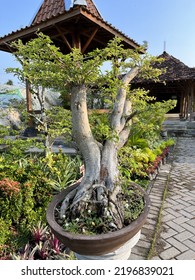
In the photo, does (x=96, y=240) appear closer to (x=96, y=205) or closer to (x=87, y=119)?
(x=96, y=205)

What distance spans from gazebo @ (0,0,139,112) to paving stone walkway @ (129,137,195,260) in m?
3.40

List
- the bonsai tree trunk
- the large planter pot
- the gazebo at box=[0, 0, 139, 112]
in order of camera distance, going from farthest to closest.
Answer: the gazebo at box=[0, 0, 139, 112]
the bonsai tree trunk
the large planter pot

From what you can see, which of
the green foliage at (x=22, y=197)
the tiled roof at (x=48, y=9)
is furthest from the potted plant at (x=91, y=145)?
the tiled roof at (x=48, y=9)

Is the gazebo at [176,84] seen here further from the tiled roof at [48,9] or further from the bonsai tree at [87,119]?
the bonsai tree at [87,119]

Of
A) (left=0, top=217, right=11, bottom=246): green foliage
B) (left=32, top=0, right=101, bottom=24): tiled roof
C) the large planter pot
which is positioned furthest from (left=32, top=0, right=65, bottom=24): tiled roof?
the large planter pot

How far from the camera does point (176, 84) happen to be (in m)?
13.0

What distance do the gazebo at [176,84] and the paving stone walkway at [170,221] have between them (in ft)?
22.4

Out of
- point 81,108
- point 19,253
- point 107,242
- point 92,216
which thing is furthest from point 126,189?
point 19,253

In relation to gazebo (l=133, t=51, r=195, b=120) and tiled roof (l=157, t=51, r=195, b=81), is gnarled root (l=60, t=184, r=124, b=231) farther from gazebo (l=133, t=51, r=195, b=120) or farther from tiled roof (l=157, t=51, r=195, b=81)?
tiled roof (l=157, t=51, r=195, b=81)

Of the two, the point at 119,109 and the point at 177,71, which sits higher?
the point at 177,71

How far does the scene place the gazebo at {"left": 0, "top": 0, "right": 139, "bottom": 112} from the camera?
17.9 ft

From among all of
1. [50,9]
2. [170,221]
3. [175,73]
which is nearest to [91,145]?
[170,221]

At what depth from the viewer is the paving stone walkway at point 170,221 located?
2496mm

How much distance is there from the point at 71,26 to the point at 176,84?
27.7 feet
